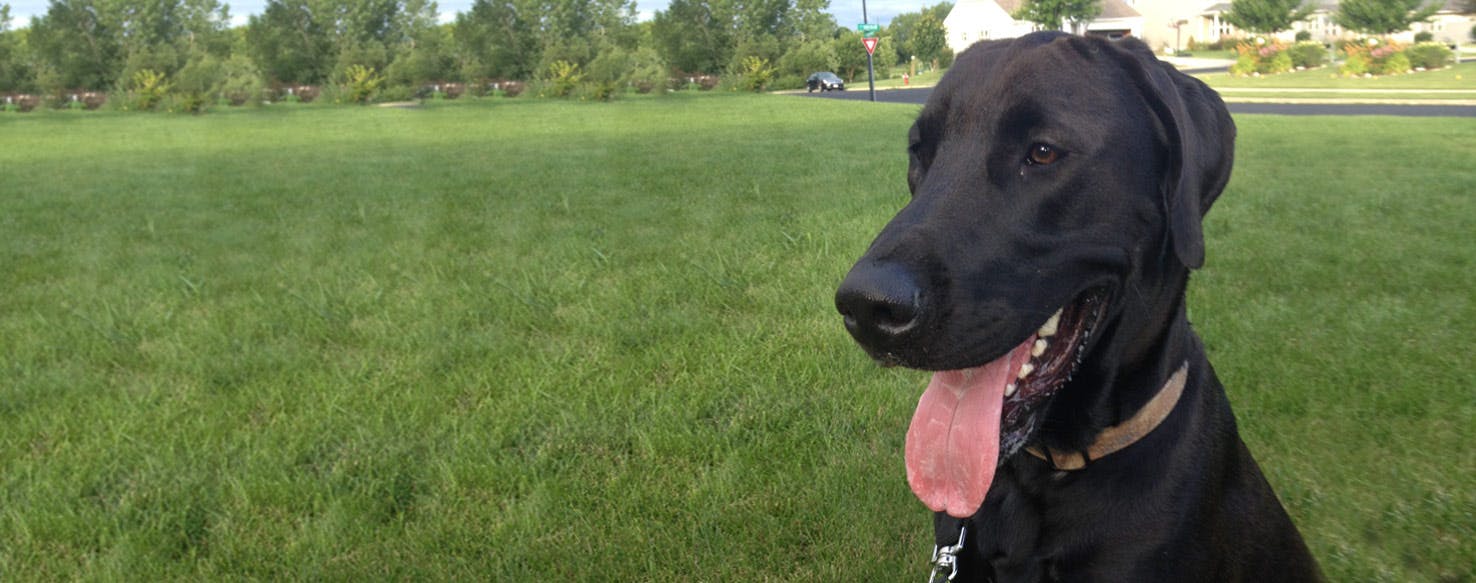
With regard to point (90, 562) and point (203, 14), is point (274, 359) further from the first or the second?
point (203, 14)

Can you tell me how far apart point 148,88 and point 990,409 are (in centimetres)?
3598

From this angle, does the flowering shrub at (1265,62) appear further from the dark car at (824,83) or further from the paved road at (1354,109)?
the paved road at (1354,109)

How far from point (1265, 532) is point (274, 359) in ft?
15.7

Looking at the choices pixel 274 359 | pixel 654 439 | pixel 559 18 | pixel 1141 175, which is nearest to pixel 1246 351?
pixel 654 439

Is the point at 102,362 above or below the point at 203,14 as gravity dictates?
below

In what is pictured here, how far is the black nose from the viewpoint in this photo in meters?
1.98

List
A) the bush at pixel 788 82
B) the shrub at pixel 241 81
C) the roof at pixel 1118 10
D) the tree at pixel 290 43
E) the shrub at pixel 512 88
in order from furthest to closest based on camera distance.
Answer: the roof at pixel 1118 10, the bush at pixel 788 82, the shrub at pixel 241 81, the tree at pixel 290 43, the shrub at pixel 512 88

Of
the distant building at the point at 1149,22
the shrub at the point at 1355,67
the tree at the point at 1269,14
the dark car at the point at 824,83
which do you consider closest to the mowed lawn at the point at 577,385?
the shrub at the point at 1355,67

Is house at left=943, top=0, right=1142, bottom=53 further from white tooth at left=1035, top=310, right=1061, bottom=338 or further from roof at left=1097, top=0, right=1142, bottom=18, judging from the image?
white tooth at left=1035, top=310, right=1061, bottom=338

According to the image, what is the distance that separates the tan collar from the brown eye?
1.85 ft

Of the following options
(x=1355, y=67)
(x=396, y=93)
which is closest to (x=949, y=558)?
(x=396, y=93)

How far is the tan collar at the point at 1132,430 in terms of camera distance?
2229mm

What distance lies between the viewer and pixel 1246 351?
17.1 feet

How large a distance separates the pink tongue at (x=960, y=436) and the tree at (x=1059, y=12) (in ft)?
205
